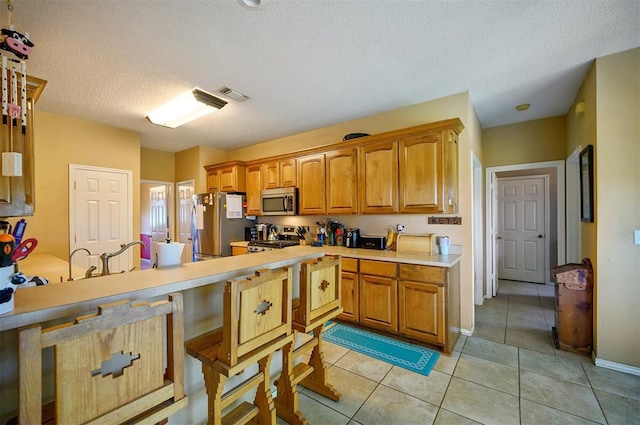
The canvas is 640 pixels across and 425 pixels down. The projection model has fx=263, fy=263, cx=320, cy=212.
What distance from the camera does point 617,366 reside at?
2.22 metres

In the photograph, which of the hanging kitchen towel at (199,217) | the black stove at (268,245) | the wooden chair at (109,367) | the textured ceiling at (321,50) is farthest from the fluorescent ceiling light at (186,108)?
the wooden chair at (109,367)

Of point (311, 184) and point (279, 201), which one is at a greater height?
point (311, 184)

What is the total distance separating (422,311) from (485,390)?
75 cm

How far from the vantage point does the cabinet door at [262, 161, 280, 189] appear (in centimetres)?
433

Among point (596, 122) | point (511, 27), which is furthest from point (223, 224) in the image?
point (596, 122)

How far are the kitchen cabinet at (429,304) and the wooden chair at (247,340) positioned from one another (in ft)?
5.38

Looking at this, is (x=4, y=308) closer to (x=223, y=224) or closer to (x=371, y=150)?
(x=371, y=150)

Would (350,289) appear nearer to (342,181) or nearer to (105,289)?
(342,181)

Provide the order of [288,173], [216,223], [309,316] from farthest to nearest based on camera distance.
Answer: [216,223] → [288,173] → [309,316]

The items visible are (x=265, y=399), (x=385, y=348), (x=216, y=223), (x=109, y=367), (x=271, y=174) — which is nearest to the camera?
(x=109, y=367)

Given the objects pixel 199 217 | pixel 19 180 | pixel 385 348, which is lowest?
pixel 385 348

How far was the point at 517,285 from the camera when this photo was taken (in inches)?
192

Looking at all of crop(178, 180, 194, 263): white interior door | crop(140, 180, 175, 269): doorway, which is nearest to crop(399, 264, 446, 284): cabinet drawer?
crop(178, 180, 194, 263): white interior door

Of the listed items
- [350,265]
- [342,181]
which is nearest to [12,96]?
[350,265]
